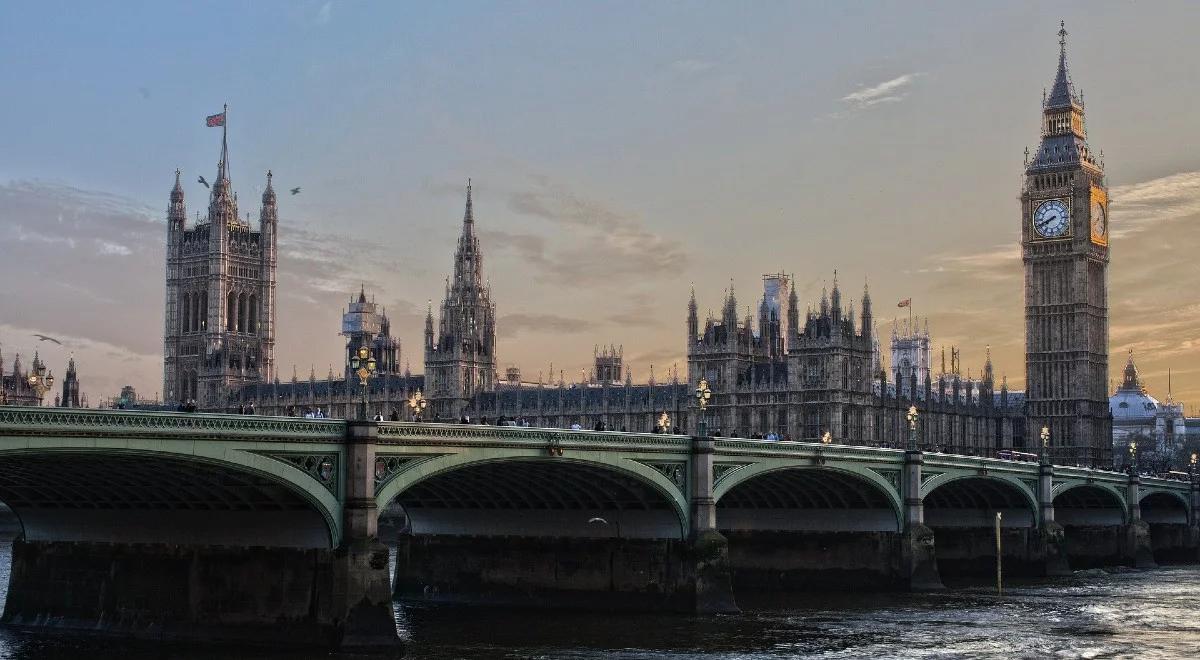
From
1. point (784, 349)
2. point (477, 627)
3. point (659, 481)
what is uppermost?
point (784, 349)

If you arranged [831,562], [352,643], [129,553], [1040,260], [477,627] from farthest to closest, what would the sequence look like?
[1040,260]
[831,562]
[477,627]
[129,553]
[352,643]

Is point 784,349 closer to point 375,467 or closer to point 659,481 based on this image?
point 659,481

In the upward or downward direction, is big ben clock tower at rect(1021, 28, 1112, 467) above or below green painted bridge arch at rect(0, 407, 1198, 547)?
above

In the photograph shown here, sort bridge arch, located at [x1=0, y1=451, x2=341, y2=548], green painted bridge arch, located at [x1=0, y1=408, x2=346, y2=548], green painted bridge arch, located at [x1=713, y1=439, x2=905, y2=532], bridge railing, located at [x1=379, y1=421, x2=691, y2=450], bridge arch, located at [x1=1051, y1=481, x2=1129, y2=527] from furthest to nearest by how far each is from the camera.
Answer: bridge arch, located at [x1=1051, y1=481, x2=1129, y2=527] → green painted bridge arch, located at [x1=713, y1=439, x2=905, y2=532] → bridge railing, located at [x1=379, y1=421, x2=691, y2=450] → bridge arch, located at [x1=0, y1=451, x2=341, y2=548] → green painted bridge arch, located at [x1=0, y1=408, x2=346, y2=548]

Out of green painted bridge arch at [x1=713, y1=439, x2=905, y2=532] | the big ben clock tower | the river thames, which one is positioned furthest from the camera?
the big ben clock tower

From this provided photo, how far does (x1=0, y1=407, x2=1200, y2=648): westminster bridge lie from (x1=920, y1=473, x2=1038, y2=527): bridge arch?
0.69ft

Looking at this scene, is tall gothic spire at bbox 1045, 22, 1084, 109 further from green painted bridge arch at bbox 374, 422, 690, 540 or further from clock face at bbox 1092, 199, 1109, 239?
green painted bridge arch at bbox 374, 422, 690, 540

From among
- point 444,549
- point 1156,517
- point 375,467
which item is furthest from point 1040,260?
point 375,467

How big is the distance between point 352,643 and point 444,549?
25888mm

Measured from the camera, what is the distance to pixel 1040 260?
191500 millimetres

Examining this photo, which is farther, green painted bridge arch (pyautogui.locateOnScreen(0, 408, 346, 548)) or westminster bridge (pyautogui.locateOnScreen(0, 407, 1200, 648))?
westminster bridge (pyautogui.locateOnScreen(0, 407, 1200, 648))

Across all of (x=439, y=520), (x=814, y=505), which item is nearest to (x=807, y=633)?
(x=439, y=520)

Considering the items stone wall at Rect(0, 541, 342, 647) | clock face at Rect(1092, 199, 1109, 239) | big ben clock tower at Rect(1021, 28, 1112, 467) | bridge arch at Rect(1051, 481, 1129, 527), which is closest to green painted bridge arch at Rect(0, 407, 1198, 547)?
stone wall at Rect(0, 541, 342, 647)

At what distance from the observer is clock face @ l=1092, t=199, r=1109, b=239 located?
191625 millimetres
